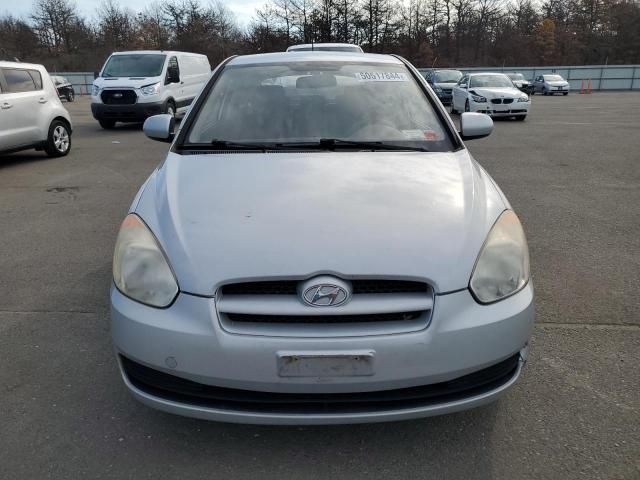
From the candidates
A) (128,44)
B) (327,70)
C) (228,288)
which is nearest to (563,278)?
(327,70)

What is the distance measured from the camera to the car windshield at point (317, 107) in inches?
125

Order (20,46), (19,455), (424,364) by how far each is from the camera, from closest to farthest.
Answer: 1. (424,364)
2. (19,455)
3. (20,46)

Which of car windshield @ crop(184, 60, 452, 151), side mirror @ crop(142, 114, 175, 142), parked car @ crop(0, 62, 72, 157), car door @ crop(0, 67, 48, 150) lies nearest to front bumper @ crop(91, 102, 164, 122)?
parked car @ crop(0, 62, 72, 157)

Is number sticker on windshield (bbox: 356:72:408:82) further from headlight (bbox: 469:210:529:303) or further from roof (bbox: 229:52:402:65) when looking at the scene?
headlight (bbox: 469:210:529:303)

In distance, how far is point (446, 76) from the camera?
23.7 m

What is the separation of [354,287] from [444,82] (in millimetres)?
22819

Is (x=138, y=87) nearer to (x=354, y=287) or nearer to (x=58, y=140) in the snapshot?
(x=58, y=140)

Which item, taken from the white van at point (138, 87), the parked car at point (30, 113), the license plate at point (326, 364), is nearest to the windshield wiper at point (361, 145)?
the license plate at point (326, 364)

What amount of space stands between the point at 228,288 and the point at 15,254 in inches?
142

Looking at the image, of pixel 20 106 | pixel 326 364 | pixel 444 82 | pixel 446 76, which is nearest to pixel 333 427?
pixel 326 364

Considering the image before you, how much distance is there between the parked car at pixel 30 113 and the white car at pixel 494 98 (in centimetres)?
1131

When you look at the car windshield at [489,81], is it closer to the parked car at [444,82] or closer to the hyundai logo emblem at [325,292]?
the parked car at [444,82]

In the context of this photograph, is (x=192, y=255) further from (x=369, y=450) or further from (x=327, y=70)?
(x=327, y=70)

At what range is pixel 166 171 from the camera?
9.16 feet
